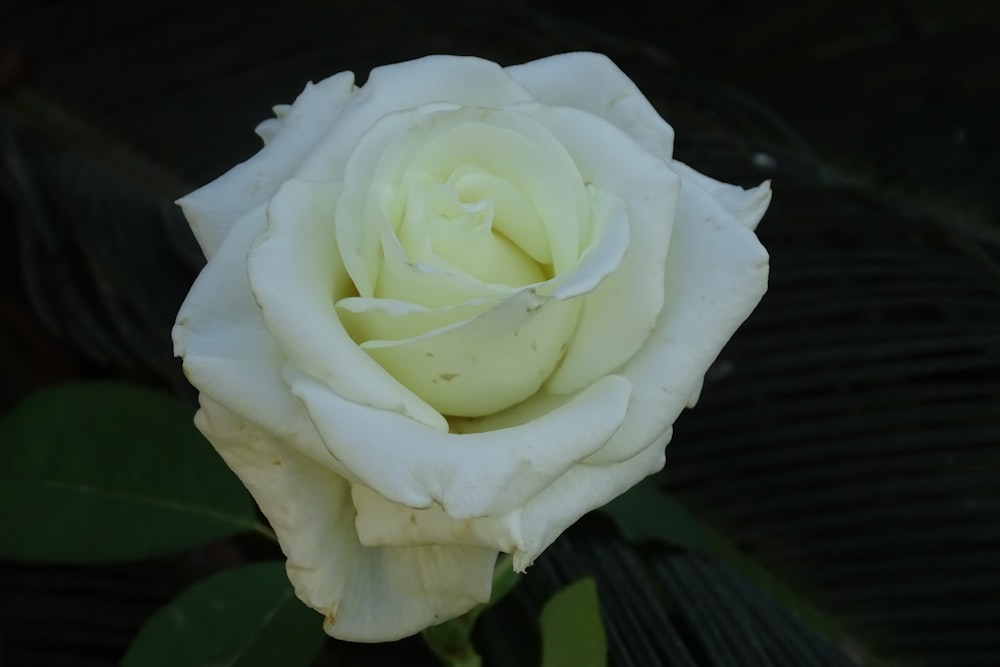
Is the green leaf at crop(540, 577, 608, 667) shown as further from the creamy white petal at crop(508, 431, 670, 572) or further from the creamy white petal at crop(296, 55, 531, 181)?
the creamy white petal at crop(296, 55, 531, 181)

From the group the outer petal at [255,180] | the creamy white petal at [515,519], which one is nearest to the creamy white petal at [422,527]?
the creamy white petal at [515,519]

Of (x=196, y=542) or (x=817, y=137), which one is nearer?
(x=196, y=542)

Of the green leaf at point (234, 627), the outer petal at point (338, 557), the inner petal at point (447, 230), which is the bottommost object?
the green leaf at point (234, 627)

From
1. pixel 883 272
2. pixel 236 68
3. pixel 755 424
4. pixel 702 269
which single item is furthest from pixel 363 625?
pixel 236 68

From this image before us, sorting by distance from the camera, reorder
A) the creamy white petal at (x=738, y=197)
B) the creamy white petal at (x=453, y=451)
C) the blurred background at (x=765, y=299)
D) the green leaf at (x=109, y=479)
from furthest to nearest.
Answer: the blurred background at (x=765, y=299), the green leaf at (x=109, y=479), the creamy white petal at (x=738, y=197), the creamy white petal at (x=453, y=451)

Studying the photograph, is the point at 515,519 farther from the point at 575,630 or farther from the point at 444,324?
the point at 575,630

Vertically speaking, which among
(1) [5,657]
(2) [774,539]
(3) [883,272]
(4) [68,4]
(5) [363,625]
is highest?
(4) [68,4]

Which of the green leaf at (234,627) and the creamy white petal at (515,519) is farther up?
the creamy white petal at (515,519)

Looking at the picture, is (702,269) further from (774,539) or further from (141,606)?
(141,606)

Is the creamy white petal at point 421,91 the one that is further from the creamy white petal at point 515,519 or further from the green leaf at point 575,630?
the green leaf at point 575,630
